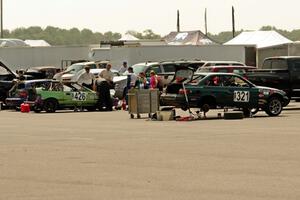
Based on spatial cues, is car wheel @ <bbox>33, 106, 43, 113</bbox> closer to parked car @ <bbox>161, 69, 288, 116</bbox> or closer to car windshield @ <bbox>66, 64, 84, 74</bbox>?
parked car @ <bbox>161, 69, 288, 116</bbox>

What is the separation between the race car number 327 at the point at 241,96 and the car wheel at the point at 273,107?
815 mm

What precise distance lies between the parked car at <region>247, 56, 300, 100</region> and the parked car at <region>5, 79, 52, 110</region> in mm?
7475

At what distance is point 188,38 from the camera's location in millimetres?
65688

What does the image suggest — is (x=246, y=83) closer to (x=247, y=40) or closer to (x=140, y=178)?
(x=140, y=178)

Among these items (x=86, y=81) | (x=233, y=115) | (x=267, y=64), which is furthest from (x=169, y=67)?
(x=233, y=115)

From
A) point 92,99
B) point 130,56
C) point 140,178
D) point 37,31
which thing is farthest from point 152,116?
point 37,31

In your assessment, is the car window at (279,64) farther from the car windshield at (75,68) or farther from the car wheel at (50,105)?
the car windshield at (75,68)

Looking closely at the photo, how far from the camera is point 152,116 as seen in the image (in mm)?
24875

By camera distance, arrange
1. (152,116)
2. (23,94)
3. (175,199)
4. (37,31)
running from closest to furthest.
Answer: (175,199), (152,116), (23,94), (37,31)

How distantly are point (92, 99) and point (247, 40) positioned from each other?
30.2 meters

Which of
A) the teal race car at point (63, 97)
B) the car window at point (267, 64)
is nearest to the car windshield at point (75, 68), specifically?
the teal race car at point (63, 97)

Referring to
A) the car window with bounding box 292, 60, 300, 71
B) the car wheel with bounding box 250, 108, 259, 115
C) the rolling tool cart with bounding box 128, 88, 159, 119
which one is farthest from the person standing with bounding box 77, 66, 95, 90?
the car wheel with bounding box 250, 108, 259, 115

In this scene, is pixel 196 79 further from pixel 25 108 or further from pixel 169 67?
pixel 169 67

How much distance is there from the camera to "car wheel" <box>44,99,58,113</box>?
29.6 metres
